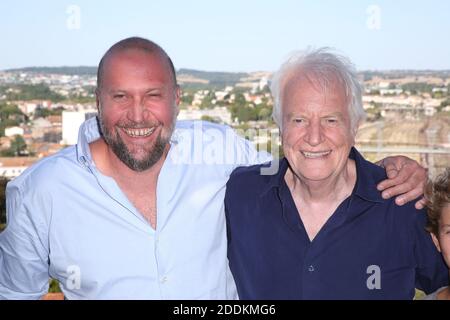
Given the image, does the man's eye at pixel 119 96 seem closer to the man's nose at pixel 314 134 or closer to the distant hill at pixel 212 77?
the man's nose at pixel 314 134

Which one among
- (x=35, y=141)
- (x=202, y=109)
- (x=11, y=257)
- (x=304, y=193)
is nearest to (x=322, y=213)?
(x=304, y=193)

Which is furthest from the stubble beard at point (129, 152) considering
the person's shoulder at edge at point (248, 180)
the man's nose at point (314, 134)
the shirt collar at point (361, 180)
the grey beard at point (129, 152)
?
the man's nose at point (314, 134)

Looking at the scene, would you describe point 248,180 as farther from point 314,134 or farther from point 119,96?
point 119,96

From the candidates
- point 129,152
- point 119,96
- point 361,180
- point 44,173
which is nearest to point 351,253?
point 361,180

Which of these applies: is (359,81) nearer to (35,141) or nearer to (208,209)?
(208,209)

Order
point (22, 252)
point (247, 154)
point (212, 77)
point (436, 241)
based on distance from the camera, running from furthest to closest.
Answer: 1. point (212, 77)
2. point (247, 154)
3. point (22, 252)
4. point (436, 241)

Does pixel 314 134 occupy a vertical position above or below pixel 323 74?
below
